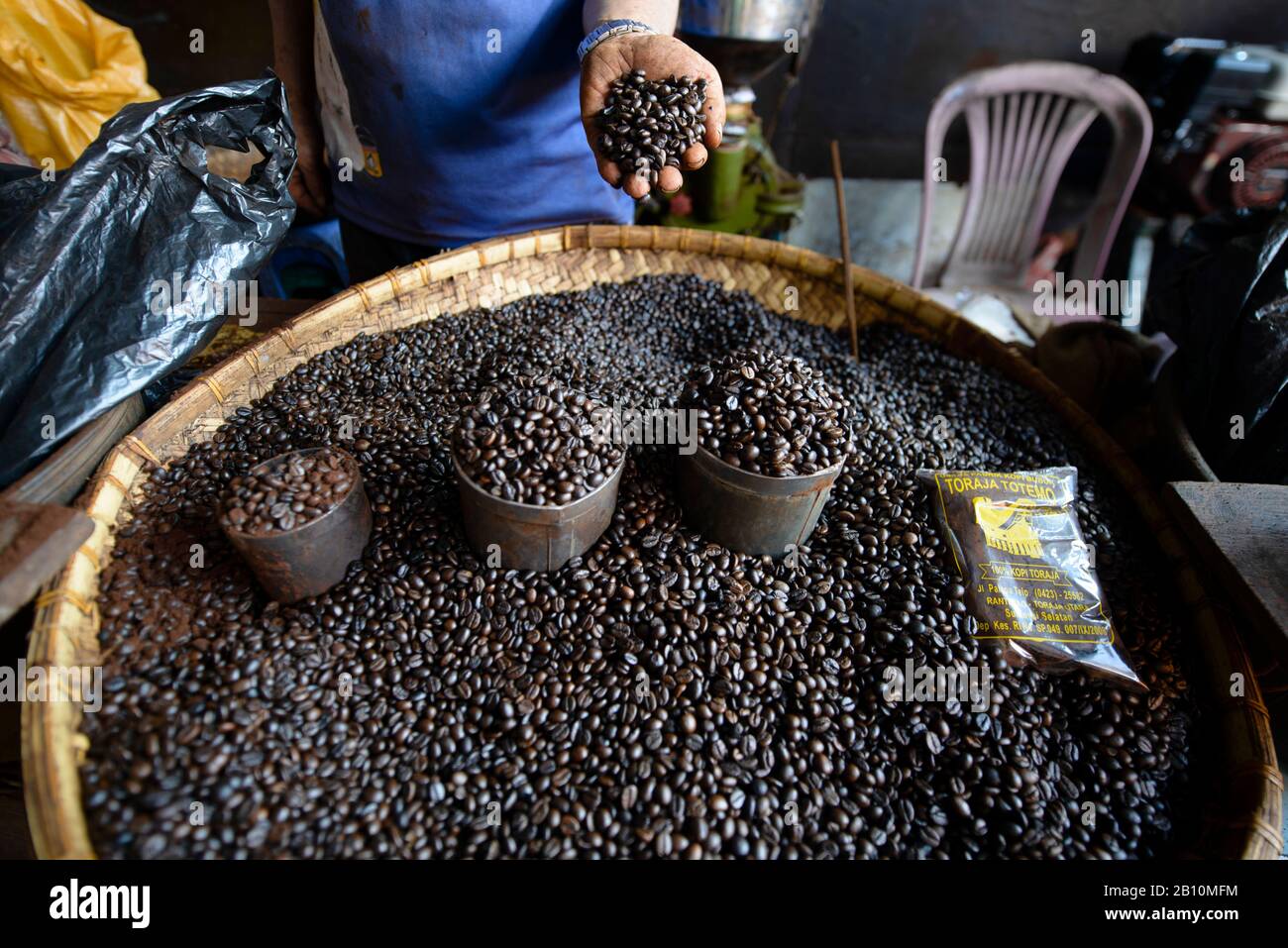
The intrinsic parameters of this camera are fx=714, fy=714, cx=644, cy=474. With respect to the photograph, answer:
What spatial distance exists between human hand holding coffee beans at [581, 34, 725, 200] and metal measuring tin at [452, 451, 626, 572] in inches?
35.0

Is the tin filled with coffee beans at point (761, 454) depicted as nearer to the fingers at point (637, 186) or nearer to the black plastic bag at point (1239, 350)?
the fingers at point (637, 186)

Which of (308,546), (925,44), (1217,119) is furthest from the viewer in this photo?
(925,44)

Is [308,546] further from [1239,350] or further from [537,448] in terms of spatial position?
[1239,350]

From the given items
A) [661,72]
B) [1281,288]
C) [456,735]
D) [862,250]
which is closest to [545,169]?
[661,72]

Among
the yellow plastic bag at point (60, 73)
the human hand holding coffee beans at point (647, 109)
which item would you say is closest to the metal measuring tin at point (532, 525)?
the human hand holding coffee beans at point (647, 109)

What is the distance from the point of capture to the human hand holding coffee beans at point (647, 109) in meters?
2.01

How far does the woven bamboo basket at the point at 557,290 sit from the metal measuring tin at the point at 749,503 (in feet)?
3.72

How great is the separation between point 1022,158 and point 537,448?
3.76m

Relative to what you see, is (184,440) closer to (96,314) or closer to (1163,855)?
(96,314)

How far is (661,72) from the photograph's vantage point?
6.76ft

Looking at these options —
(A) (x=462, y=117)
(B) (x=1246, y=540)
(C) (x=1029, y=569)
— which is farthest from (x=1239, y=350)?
(A) (x=462, y=117)

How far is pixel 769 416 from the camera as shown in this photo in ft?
6.11

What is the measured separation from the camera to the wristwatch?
210 centimetres

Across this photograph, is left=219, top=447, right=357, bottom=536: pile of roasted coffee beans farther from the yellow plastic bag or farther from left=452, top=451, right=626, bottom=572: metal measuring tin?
the yellow plastic bag
